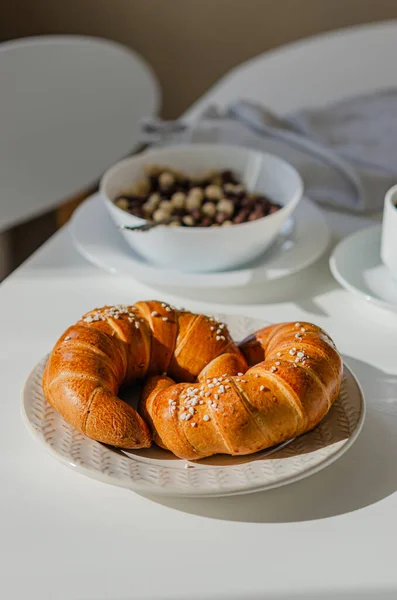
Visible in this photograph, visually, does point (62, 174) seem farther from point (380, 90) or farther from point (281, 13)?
point (281, 13)

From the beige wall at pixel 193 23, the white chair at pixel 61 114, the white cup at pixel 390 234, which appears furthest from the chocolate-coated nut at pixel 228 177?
the beige wall at pixel 193 23

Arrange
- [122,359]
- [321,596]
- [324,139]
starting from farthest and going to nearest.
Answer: [324,139] < [122,359] < [321,596]

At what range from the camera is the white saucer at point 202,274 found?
879 millimetres

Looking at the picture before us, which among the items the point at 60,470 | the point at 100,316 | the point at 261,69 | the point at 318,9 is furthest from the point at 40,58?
the point at 318,9

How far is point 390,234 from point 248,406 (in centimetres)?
40

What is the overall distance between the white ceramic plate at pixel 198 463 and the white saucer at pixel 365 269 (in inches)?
10.9

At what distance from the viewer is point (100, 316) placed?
0.66 meters

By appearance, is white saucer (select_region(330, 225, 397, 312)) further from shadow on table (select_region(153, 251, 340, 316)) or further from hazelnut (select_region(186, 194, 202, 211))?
hazelnut (select_region(186, 194, 202, 211))

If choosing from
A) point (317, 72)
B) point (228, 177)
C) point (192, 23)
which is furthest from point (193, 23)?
point (228, 177)

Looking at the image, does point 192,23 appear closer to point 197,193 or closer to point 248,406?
point 197,193

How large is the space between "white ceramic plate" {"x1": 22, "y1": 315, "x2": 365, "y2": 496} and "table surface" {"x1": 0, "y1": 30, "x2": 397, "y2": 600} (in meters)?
0.04

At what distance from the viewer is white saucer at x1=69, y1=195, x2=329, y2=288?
2.89 feet

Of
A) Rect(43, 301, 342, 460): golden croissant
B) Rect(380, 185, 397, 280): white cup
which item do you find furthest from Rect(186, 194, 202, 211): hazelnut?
Rect(43, 301, 342, 460): golden croissant

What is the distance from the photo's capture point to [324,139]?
4.33 ft
